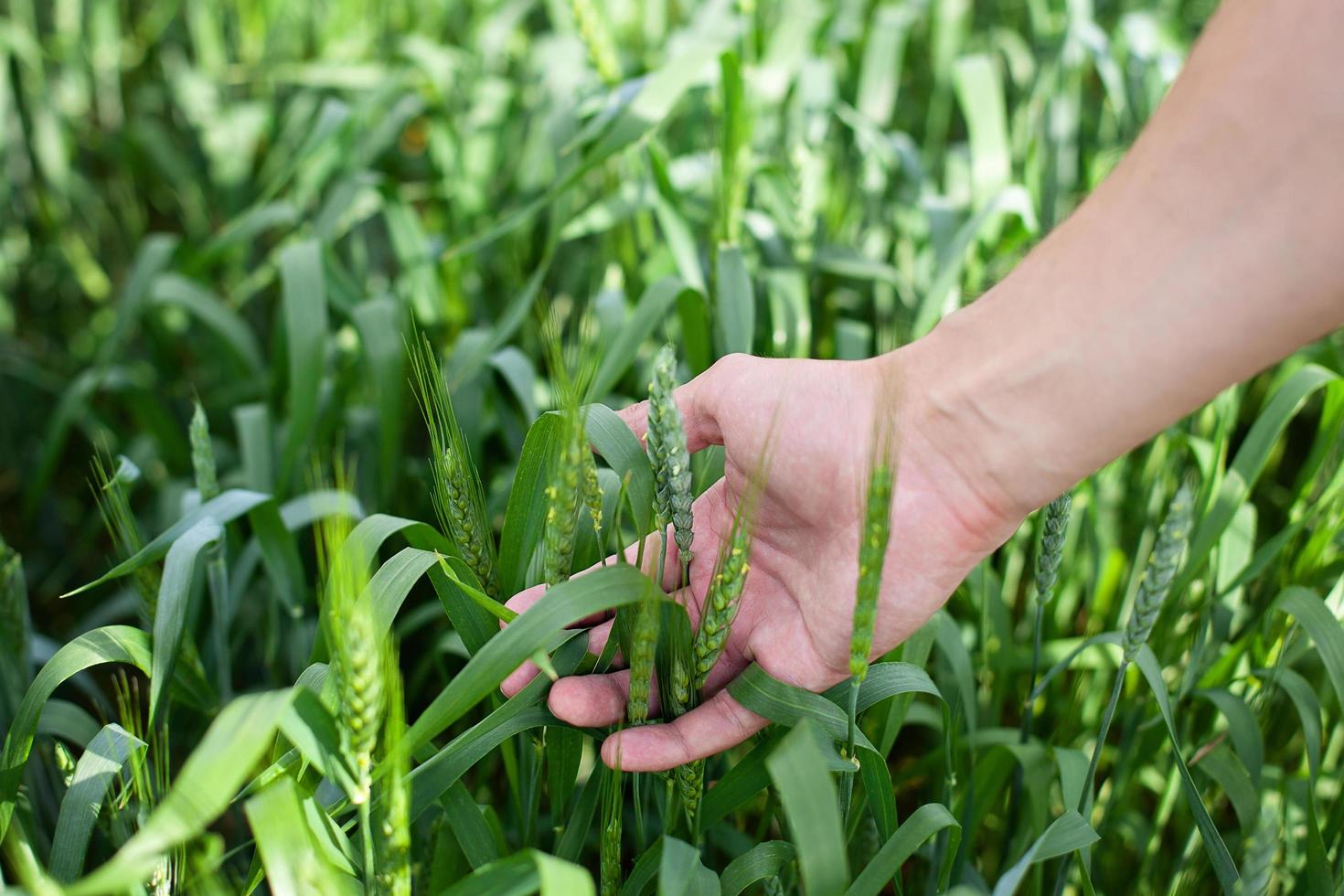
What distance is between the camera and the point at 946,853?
913mm

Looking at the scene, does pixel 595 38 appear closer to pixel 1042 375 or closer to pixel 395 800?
pixel 1042 375

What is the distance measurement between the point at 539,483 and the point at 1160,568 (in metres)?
0.53

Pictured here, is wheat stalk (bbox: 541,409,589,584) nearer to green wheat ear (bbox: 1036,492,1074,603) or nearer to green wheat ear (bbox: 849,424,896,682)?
green wheat ear (bbox: 849,424,896,682)

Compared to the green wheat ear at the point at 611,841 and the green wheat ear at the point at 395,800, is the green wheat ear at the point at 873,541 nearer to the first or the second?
the green wheat ear at the point at 611,841

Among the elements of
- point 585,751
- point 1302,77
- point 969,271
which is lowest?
point 585,751

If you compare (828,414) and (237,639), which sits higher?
(828,414)

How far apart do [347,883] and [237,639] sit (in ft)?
2.37

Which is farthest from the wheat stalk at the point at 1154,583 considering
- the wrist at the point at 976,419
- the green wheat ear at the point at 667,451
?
the green wheat ear at the point at 667,451

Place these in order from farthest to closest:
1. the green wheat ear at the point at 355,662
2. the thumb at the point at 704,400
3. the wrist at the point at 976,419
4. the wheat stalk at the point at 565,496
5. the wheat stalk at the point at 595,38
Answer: the wheat stalk at the point at 595,38
the thumb at the point at 704,400
the wrist at the point at 976,419
the wheat stalk at the point at 565,496
the green wheat ear at the point at 355,662

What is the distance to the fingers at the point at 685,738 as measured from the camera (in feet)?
2.79

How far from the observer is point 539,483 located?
0.97m

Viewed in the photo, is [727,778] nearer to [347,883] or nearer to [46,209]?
[347,883]

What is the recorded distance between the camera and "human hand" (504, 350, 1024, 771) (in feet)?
3.11

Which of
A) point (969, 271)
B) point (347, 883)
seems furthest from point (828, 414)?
point (969, 271)
